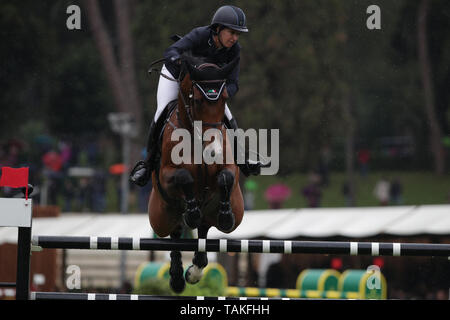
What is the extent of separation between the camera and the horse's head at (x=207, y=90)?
495 cm

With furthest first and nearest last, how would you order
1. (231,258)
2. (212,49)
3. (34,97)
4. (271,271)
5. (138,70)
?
1. (34,97)
2. (138,70)
3. (231,258)
4. (271,271)
5. (212,49)

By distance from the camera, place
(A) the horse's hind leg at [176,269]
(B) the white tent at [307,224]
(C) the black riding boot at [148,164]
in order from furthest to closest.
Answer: (B) the white tent at [307,224] → (A) the horse's hind leg at [176,269] → (C) the black riding boot at [148,164]

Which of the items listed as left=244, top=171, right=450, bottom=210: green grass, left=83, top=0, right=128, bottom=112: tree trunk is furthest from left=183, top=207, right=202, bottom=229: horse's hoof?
left=244, top=171, right=450, bottom=210: green grass

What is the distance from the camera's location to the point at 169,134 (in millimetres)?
5230

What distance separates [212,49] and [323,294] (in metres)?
4.50

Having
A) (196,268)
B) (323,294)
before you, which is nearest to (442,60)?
(323,294)

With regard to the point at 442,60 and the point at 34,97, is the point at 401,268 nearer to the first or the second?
the point at 442,60

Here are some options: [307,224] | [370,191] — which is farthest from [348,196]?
[307,224]

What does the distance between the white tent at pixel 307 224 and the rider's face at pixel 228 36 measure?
527 cm

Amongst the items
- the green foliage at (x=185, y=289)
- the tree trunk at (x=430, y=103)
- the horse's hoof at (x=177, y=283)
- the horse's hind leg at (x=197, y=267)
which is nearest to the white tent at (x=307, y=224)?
the green foliage at (x=185, y=289)

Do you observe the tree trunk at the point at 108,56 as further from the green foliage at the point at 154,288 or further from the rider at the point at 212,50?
the rider at the point at 212,50

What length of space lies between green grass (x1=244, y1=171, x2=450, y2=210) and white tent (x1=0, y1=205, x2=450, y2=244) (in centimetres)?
937

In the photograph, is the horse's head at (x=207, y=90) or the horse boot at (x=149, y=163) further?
the horse boot at (x=149, y=163)

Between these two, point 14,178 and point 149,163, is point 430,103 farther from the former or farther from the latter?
point 14,178
